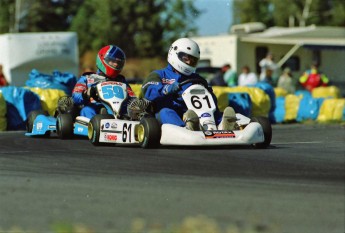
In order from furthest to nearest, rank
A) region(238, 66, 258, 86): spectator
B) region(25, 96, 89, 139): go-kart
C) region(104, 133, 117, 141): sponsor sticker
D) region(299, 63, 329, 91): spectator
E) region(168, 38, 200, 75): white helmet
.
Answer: region(299, 63, 329, 91): spectator < region(238, 66, 258, 86): spectator < region(25, 96, 89, 139): go-kart < region(168, 38, 200, 75): white helmet < region(104, 133, 117, 141): sponsor sticker

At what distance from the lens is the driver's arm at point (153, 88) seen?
1012 cm

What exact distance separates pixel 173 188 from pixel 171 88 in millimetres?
3464

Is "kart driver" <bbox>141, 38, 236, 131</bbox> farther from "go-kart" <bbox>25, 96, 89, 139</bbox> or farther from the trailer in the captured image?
the trailer

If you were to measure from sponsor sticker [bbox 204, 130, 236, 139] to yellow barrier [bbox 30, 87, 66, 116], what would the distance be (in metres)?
6.28

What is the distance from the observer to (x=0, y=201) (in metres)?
6.16

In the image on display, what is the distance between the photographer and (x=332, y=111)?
58.0ft

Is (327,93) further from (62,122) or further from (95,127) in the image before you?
(95,127)

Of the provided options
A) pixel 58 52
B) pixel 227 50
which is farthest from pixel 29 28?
pixel 58 52

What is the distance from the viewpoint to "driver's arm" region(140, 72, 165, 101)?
10.1 meters

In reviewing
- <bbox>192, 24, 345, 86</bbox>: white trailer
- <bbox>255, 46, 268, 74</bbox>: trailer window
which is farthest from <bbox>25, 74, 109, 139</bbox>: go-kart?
<bbox>255, 46, 268, 74</bbox>: trailer window

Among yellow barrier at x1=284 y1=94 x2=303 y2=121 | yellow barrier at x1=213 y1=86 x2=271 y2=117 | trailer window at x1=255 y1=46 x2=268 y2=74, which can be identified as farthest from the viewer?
trailer window at x1=255 y1=46 x2=268 y2=74

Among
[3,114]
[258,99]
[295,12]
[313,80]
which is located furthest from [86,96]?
[295,12]

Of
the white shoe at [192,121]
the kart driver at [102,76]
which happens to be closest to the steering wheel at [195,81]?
the white shoe at [192,121]

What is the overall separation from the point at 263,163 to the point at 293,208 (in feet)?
8.05
